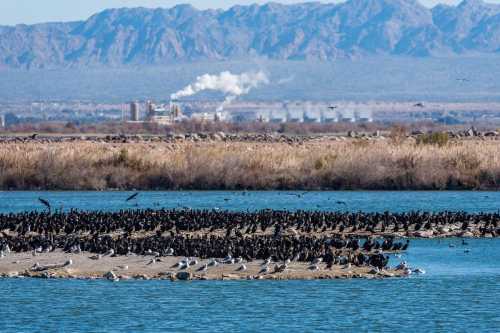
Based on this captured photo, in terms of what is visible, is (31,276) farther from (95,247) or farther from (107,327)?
(107,327)

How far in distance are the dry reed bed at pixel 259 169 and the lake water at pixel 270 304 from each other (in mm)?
26256

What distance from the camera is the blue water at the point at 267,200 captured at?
160ft

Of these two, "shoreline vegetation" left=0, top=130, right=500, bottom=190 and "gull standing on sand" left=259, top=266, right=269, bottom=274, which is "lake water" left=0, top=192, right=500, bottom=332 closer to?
"gull standing on sand" left=259, top=266, right=269, bottom=274

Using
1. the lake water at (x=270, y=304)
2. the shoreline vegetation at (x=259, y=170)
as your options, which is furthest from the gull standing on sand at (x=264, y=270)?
the shoreline vegetation at (x=259, y=170)

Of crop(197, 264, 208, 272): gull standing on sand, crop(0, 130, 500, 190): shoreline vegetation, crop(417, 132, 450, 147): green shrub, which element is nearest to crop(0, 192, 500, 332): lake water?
crop(197, 264, 208, 272): gull standing on sand

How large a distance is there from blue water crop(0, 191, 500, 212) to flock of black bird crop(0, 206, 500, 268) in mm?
7975

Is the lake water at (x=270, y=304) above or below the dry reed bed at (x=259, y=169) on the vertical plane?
below

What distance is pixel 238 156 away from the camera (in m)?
60.2

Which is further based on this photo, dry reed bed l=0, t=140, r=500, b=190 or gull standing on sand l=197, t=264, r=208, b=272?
dry reed bed l=0, t=140, r=500, b=190

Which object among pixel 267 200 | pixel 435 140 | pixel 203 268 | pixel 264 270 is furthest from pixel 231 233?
pixel 435 140

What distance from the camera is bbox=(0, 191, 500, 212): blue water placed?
4866 cm

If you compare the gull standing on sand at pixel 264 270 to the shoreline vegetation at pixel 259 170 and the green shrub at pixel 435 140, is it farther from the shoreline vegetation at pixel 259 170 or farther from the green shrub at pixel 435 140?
the green shrub at pixel 435 140

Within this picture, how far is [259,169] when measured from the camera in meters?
60.2

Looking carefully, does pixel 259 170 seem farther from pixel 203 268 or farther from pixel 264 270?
pixel 264 270
